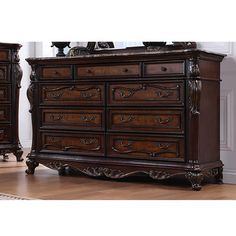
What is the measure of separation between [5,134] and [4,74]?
59cm

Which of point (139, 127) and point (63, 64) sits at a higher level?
point (63, 64)

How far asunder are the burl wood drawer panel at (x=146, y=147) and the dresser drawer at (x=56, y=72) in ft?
2.03

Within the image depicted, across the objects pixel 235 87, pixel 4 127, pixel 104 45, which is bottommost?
pixel 4 127

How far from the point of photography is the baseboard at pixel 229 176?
3.64m

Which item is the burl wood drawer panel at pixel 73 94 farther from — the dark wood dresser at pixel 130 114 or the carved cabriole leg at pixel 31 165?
the carved cabriole leg at pixel 31 165

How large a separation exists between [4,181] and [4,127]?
1301 mm

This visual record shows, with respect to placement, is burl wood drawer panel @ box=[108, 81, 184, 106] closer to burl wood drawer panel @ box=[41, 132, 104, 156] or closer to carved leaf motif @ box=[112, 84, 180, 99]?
carved leaf motif @ box=[112, 84, 180, 99]

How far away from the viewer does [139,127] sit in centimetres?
356

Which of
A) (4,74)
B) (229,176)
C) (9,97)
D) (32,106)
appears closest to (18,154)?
(9,97)
